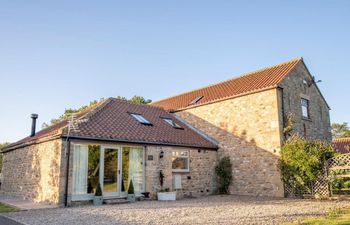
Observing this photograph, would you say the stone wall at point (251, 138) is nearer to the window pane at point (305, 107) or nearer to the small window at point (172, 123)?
the small window at point (172, 123)

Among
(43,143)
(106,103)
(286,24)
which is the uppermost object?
(286,24)

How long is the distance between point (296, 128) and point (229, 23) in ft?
24.9

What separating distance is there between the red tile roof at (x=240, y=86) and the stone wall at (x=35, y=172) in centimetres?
1036

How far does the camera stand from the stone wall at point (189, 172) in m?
14.1

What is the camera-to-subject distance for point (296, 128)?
53.1 ft

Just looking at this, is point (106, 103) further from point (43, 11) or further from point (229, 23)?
point (229, 23)

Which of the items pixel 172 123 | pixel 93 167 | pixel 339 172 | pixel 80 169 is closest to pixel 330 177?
pixel 339 172

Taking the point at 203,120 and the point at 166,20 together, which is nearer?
the point at 166,20

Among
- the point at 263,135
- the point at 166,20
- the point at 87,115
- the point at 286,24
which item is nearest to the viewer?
the point at 286,24

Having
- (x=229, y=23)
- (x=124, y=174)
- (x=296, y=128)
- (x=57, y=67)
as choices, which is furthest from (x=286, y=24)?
(x=57, y=67)

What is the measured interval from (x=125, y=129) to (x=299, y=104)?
10.4 metres

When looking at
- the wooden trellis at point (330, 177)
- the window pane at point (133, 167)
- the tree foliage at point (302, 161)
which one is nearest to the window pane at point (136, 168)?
the window pane at point (133, 167)

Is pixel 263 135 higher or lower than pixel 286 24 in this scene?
lower

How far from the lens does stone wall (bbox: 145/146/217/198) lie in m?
14.1
